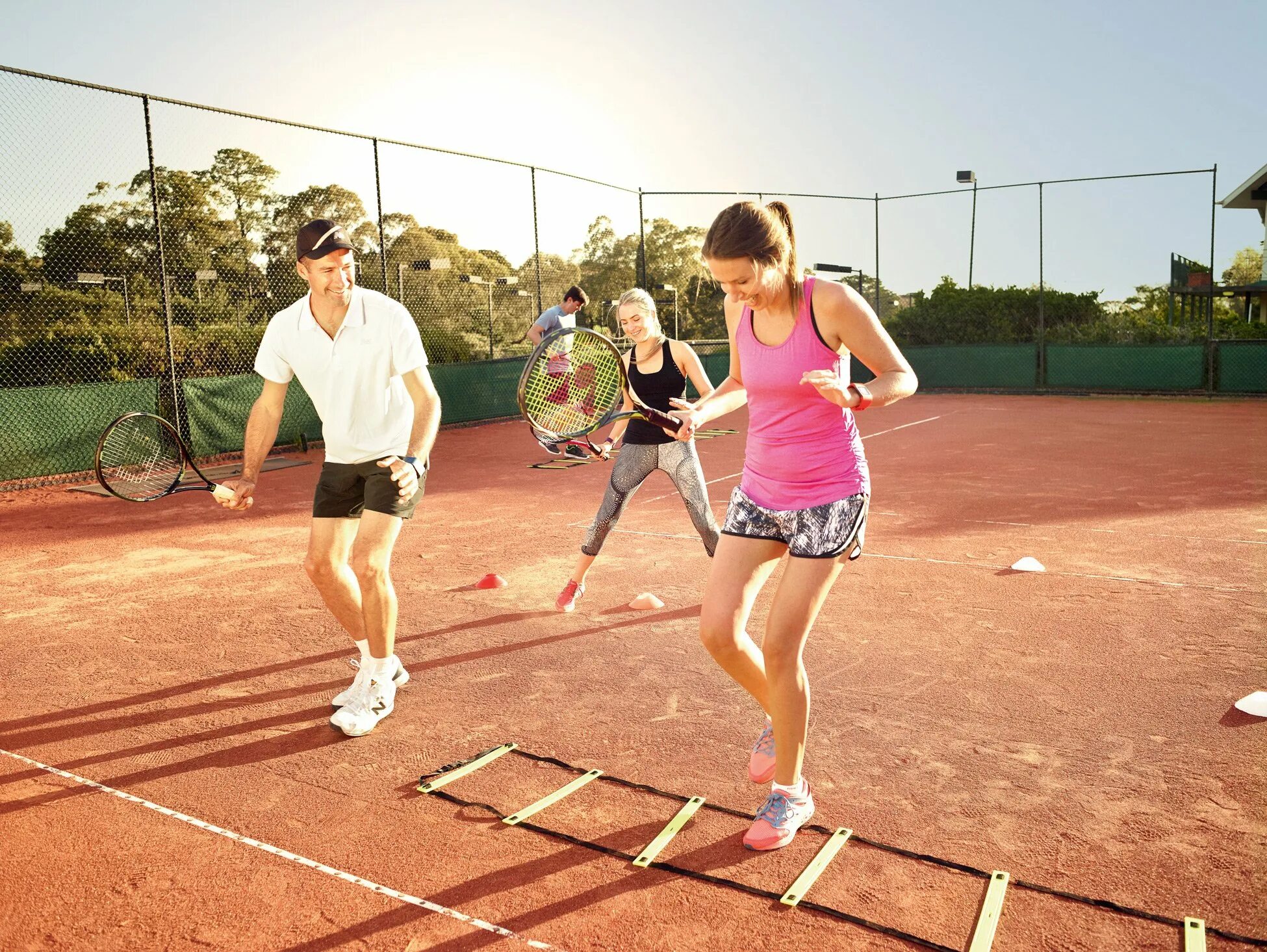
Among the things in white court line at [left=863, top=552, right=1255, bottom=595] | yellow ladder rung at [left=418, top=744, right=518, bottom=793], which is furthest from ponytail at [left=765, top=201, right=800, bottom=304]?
white court line at [left=863, top=552, right=1255, bottom=595]

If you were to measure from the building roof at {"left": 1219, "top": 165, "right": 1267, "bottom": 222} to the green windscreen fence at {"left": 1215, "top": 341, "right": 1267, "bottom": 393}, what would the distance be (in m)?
15.6

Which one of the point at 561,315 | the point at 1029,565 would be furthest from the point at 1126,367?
the point at 1029,565

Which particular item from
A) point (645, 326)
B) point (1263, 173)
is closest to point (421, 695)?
point (645, 326)

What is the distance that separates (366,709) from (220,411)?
10084 millimetres

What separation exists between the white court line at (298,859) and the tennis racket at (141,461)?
2.16 meters

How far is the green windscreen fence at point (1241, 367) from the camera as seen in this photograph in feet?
63.3

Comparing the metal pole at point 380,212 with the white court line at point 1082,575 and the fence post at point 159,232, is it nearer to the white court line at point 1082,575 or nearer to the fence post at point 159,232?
the fence post at point 159,232

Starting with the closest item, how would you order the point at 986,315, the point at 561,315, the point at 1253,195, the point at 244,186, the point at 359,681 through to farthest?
the point at 359,681 → the point at 561,315 → the point at 244,186 → the point at 986,315 → the point at 1253,195

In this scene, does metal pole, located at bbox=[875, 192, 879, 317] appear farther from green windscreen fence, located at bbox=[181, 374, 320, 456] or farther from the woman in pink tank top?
the woman in pink tank top

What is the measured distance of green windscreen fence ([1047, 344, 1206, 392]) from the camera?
20.2 meters

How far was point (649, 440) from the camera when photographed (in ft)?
18.6

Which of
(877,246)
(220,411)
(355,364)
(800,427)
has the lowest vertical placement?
(220,411)

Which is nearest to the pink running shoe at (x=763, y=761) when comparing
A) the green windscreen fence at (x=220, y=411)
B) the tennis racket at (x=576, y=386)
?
the tennis racket at (x=576, y=386)

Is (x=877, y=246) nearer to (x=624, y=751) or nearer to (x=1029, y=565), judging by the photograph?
(x=1029, y=565)
